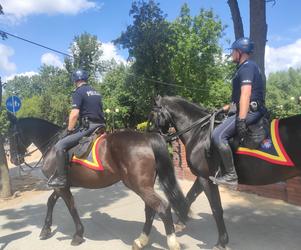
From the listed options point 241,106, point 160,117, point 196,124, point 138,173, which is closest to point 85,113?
point 160,117

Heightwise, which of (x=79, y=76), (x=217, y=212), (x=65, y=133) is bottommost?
(x=217, y=212)

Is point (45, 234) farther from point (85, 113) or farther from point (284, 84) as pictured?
point (284, 84)

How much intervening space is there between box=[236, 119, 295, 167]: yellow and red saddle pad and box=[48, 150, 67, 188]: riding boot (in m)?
2.86

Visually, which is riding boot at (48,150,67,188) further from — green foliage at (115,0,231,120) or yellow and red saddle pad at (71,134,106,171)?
green foliage at (115,0,231,120)

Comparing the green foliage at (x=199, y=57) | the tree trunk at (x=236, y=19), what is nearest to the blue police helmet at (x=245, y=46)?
the tree trunk at (x=236, y=19)

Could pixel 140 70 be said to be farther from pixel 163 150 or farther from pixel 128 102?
pixel 163 150

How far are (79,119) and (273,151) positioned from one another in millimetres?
3221

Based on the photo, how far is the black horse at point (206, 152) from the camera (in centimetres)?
411

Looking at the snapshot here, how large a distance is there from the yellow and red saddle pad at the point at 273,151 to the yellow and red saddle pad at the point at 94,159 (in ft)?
7.46

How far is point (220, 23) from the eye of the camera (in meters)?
30.1

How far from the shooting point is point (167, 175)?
5.11 m

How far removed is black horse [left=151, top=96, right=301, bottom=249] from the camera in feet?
13.5

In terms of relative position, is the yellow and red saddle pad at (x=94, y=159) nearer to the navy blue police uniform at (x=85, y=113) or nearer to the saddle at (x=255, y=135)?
the navy blue police uniform at (x=85, y=113)

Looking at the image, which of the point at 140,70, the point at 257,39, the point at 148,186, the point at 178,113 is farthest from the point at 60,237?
the point at 140,70
